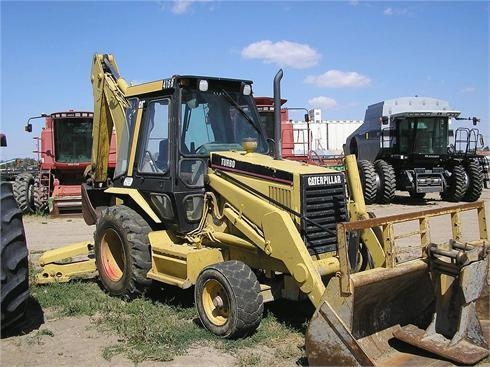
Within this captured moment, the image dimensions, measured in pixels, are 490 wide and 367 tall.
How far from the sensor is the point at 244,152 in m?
6.29

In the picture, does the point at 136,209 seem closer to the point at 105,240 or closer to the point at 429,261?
the point at 105,240

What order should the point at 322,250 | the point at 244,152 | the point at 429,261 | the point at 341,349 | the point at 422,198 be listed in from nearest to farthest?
the point at 341,349
the point at 429,261
the point at 322,250
the point at 244,152
the point at 422,198

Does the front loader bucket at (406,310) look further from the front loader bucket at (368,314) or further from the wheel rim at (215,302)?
the wheel rim at (215,302)

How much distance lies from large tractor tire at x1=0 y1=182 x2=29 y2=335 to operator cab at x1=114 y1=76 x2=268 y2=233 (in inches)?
67.8

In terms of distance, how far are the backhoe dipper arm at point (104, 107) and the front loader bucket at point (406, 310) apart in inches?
162

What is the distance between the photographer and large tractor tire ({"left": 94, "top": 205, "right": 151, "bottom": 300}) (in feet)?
20.9

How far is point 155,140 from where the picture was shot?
663 centimetres

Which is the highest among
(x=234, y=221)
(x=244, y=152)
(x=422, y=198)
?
(x=244, y=152)

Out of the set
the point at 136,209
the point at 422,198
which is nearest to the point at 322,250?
the point at 136,209

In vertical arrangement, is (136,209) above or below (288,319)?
above

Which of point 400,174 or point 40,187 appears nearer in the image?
point 40,187

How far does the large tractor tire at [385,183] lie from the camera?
1725 centimetres

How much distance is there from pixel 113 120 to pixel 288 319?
370 cm

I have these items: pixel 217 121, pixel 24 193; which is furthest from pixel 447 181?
pixel 217 121
